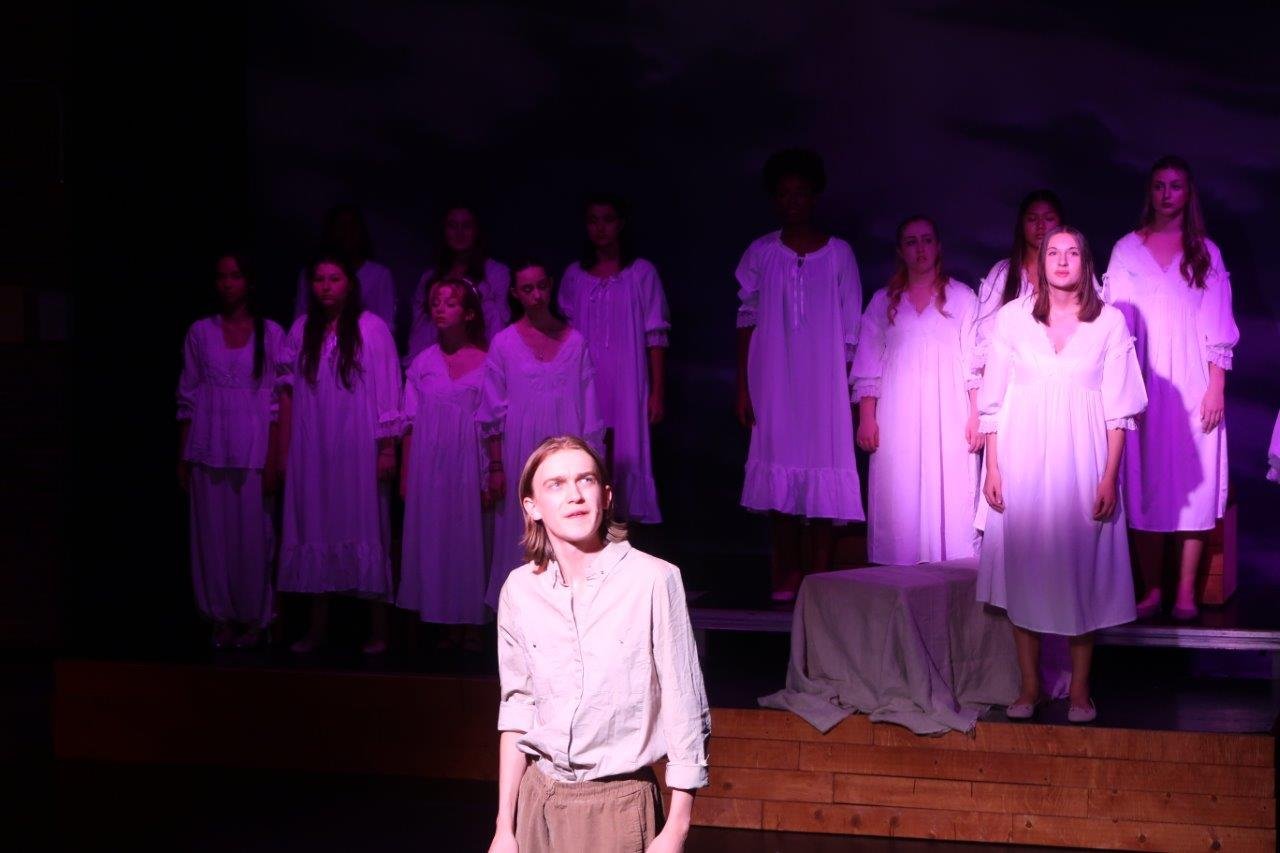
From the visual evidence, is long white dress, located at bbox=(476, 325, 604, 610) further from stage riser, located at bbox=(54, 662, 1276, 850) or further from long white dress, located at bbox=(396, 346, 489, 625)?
stage riser, located at bbox=(54, 662, 1276, 850)

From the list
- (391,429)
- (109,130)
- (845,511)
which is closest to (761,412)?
(845,511)

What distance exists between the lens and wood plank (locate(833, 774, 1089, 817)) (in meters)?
5.01

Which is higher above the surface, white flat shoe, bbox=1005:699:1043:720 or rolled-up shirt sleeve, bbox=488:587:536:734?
rolled-up shirt sleeve, bbox=488:587:536:734

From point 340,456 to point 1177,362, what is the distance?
328cm

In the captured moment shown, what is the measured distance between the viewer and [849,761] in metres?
5.20

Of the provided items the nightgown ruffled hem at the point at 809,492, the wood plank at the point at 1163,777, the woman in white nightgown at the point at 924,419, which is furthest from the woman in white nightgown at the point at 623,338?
the wood plank at the point at 1163,777

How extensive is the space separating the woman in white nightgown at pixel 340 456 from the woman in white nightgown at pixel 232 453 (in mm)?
136

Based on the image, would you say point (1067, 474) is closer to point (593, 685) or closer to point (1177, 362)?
point (1177, 362)

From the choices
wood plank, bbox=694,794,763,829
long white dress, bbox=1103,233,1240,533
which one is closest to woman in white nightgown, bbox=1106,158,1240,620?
long white dress, bbox=1103,233,1240,533

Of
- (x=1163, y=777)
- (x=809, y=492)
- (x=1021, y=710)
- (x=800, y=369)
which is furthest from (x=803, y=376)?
(x=1163, y=777)

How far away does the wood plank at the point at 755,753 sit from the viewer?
525 cm

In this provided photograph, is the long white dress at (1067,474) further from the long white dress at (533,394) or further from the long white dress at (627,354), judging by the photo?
the long white dress at (627,354)

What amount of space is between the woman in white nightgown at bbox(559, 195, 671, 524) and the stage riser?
149 cm

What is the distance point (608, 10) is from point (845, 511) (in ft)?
10.7
